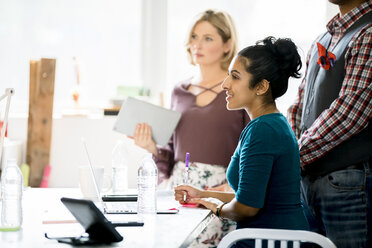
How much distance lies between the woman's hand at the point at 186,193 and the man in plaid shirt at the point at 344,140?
45 cm

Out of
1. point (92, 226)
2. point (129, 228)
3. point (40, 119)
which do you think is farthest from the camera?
point (40, 119)

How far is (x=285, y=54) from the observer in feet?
6.09

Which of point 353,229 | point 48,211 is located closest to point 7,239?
point 48,211

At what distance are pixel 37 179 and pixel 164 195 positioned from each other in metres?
1.61

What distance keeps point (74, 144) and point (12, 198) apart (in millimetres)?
2095

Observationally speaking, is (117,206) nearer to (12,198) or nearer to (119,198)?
(119,198)

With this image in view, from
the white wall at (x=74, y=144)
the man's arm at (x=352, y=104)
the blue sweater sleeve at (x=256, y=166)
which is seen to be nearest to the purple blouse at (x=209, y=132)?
the man's arm at (x=352, y=104)

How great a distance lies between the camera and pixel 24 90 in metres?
3.97

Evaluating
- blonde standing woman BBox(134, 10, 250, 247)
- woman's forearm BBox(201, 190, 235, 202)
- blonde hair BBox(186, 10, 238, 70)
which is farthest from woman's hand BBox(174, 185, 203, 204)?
blonde hair BBox(186, 10, 238, 70)

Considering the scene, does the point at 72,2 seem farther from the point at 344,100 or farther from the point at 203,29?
the point at 344,100

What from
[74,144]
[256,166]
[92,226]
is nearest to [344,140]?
[256,166]

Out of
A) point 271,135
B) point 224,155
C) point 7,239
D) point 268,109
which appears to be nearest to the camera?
point 7,239

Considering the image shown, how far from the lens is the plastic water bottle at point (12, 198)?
5.12 ft

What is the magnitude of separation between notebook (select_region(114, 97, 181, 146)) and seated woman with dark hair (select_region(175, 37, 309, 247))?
77 cm
